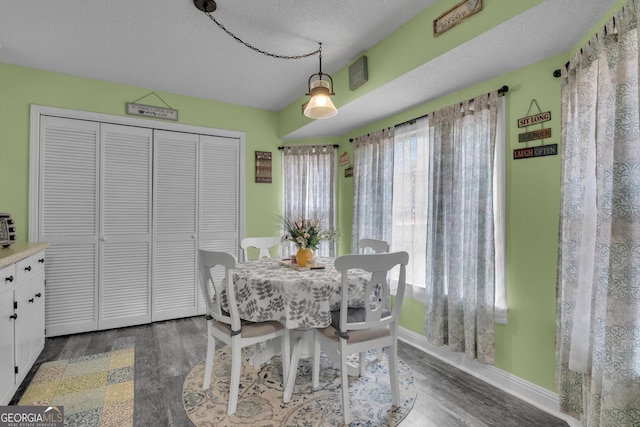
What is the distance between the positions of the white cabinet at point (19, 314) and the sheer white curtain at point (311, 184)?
8.70 ft

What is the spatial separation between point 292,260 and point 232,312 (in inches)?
28.8

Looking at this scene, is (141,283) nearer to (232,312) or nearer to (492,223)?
(232,312)

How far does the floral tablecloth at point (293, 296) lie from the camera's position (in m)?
1.95

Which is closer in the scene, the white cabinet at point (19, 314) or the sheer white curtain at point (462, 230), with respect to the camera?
the white cabinet at point (19, 314)

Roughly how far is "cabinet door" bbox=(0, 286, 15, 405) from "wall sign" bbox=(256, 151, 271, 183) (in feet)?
9.04

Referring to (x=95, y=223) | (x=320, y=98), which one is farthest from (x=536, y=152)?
(x=95, y=223)

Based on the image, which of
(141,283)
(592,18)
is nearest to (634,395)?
(592,18)

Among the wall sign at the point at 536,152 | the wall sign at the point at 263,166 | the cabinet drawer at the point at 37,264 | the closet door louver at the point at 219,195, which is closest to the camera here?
the wall sign at the point at 536,152

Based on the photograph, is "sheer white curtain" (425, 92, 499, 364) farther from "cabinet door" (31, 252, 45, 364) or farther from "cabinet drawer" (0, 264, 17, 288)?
"cabinet door" (31, 252, 45, 364)

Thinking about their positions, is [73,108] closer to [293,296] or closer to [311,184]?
[311,184]

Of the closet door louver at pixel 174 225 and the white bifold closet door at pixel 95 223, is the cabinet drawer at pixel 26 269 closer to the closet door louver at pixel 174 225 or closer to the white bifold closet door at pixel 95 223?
the white bifold closet door at pixel 95 223

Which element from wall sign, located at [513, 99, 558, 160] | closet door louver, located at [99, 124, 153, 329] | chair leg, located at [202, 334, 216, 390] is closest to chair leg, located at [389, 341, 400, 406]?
chair leg, located at [202, 334, 216, 390]

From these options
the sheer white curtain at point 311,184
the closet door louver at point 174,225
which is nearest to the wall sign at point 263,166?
the sheer white curtain at point 311,184

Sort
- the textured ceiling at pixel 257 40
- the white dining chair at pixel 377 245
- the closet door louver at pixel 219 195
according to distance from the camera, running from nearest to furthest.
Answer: the textured ceiling at pixel 257 40, the white dining chair at pixel 377 245, the closet door louver at pixel 219 195
